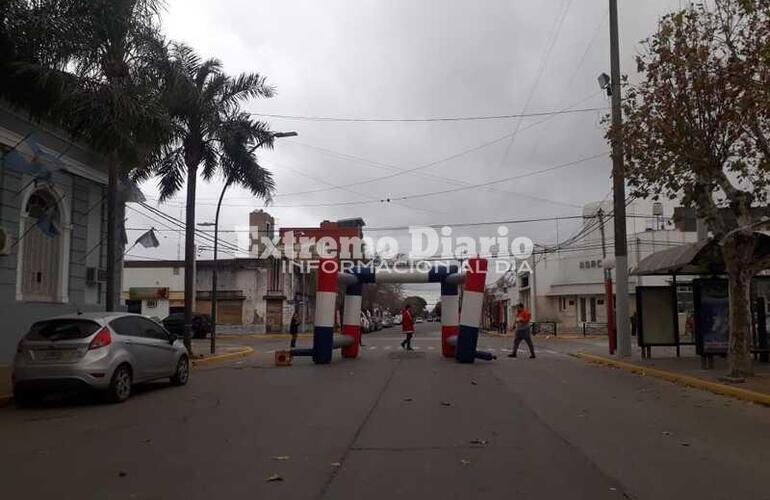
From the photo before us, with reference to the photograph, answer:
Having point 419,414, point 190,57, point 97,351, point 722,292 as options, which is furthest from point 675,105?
point 190,57

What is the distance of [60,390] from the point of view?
11.8m

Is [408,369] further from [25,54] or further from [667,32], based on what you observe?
[25,54]

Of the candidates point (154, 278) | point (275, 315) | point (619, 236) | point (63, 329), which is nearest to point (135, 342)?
point (63, 329)

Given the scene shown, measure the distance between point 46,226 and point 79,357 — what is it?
7140 millimetres

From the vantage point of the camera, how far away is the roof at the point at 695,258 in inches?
664

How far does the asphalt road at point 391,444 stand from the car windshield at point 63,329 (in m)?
1.21

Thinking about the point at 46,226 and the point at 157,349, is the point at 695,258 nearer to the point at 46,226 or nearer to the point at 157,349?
the point at 157,349

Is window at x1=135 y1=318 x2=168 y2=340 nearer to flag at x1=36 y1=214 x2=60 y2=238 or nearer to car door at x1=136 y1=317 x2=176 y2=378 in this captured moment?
car door at x1=136 y1=317 x2=176 y2=378

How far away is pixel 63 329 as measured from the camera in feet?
39.7

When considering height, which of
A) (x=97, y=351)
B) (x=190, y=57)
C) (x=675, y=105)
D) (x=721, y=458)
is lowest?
(x=721, y=458)

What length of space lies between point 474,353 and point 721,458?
13.5 m

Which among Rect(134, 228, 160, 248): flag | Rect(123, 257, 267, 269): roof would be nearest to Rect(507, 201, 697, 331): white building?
Rect(123, 257, 267, 269): roof

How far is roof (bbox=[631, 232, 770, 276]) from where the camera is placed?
16.9m

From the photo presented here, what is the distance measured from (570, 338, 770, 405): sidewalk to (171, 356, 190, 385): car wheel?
11.0 m
